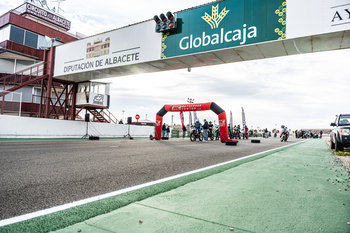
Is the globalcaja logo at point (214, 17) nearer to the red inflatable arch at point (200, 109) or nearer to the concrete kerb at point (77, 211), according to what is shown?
the red inflatable arch at point (200, 109)

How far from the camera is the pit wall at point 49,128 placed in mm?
14612

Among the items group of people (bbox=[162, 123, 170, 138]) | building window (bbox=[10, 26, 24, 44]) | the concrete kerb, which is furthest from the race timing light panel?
building window (bbox=[10, 26, 24, 44])

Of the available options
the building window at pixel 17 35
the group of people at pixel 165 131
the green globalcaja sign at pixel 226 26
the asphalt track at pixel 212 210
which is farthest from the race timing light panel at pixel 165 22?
the building window at pixel 17 35

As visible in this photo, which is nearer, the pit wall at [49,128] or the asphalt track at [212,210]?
the asphalt track at [212,210]

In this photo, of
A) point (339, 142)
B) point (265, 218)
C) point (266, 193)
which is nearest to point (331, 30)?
point (339, 142)

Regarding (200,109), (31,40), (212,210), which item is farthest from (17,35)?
(212,210)

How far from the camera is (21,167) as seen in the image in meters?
4.67

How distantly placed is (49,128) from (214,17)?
1414 centimetres

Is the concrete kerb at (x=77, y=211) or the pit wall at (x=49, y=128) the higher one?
the pit wall at (x=49, y=128)

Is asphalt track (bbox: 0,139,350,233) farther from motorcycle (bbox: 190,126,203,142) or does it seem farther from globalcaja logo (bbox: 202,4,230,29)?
motorcycle (bbox: 190,126,203,142)

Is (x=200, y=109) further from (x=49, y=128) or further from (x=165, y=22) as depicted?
(x=49, y=128)

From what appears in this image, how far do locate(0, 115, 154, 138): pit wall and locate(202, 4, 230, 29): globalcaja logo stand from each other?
1338 centimetres

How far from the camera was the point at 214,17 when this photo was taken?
537 inches

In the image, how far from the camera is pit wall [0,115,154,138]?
575 inches
